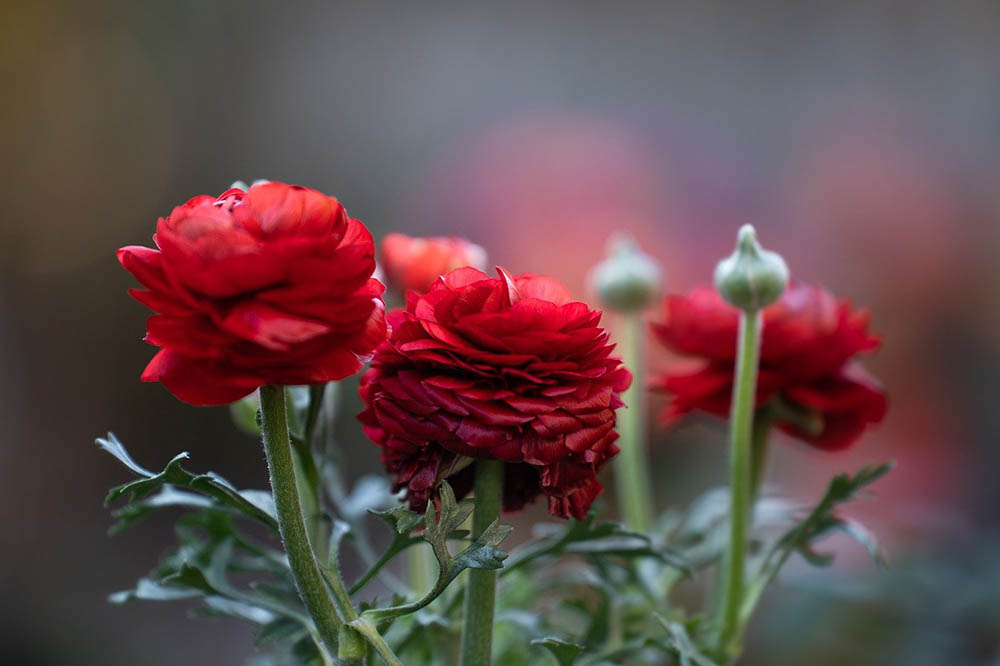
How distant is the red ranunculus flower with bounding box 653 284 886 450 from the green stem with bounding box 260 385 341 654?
203 mm

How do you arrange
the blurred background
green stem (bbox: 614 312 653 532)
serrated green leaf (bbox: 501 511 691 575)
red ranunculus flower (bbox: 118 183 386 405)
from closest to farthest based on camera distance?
red ranunculus flower (bbox: 118 183 386 405)
serrated green leaf (bbox: 501 511 691 575)
green stem (bbox: 614 312 653 532)
the blurred background

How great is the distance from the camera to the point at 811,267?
4.53 feet

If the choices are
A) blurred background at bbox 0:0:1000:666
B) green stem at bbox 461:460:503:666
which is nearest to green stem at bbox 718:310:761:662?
green stem at bbox 461:460:503:666

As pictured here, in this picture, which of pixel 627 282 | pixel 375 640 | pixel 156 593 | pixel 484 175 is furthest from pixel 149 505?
pixel 484 175

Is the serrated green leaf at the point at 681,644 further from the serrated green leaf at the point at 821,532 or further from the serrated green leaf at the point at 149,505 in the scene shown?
the serrated green leaf at the point at 149,505

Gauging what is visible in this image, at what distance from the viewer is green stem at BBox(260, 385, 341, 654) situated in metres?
0.28

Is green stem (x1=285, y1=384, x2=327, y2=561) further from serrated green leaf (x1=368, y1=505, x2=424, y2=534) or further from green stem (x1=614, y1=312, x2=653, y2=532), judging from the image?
green stem (x1=614, y1=312, x2=653, y2=532)

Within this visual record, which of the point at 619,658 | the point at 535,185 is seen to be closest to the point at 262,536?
the point at 535,185

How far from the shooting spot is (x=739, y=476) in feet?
1.30

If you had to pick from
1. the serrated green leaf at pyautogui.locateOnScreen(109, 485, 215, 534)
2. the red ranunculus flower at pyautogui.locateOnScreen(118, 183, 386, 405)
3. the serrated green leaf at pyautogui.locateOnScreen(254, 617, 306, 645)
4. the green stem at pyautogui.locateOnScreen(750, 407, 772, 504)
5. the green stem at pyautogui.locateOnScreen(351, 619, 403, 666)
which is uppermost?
the red ranunculus flower at pyautogui.locateOnScreen(118, 183, 386, 405)

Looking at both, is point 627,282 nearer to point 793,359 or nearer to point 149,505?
point 793,359

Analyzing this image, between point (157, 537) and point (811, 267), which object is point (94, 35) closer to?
point (157, 537)

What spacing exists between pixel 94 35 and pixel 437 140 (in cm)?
54

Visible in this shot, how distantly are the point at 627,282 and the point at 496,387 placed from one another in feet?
0.66
